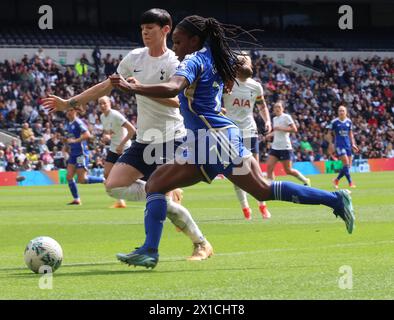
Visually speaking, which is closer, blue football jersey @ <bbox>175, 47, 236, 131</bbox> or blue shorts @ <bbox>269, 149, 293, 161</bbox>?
blue football jersey @ <bbox>175, 47, 236, 131</bbox>

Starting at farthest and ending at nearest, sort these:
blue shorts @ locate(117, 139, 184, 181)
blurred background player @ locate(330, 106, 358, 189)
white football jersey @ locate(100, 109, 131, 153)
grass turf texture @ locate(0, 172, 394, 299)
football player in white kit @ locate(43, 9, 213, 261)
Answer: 1. blurred background player @ locate(330, 106, 358, 189)
2. white football jersey @ locate(100, 109, 131, 153)
3. blue shorts @ locate(117, 139, 184, 181)
4. football player in white kit @ locate(43, 9, 213, 261)
5. grass turf texture @ locate(0, 172, 394, 299)

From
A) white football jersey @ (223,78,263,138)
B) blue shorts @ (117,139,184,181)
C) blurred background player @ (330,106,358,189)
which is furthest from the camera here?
blurred background player @ (330,106,358,189)

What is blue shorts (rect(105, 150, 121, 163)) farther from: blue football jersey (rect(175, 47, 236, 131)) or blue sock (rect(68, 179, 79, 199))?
blue football jersey (rect(175, 47, 236, 131))

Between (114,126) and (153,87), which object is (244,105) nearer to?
(114,126)

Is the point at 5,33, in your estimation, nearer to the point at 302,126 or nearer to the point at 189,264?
the point at 302,126

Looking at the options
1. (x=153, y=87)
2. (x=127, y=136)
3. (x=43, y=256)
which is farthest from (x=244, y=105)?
(x=153, y=87)

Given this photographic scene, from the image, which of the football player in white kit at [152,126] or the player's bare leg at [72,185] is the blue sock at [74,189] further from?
the football player in white kit at [152,126]

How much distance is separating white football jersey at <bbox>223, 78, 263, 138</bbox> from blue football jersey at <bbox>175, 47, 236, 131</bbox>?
24.4ft

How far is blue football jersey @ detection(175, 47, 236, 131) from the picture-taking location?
351 inches

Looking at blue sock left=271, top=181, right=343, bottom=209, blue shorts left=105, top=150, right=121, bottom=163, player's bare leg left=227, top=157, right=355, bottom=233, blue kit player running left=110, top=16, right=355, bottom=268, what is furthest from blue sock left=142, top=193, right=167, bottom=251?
blue shorts left=105, top=150, right=121, bottom=163

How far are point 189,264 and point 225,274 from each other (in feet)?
3.38
